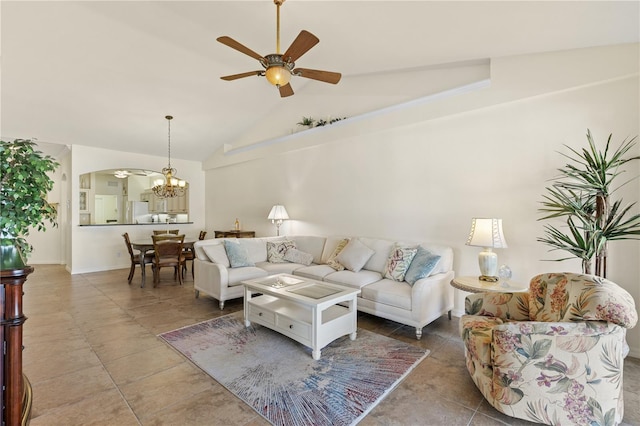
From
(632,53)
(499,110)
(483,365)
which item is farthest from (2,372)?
(632,53)

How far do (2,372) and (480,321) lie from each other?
9.26ft

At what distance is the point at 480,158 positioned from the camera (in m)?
3.58

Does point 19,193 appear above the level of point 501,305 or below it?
above

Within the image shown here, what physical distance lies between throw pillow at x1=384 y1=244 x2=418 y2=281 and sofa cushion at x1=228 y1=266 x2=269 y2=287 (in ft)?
5.78

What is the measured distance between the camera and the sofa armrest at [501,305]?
95.2 inches

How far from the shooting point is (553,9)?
7.61 feet

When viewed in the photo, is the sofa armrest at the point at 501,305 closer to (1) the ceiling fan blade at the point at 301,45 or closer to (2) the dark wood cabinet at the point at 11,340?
(1) the ceiling fan blade at the point at 301,45

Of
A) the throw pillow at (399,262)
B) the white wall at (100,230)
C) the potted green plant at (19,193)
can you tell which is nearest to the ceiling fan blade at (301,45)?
the potted green plant at (19,193)

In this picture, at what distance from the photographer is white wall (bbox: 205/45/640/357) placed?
2.80 m

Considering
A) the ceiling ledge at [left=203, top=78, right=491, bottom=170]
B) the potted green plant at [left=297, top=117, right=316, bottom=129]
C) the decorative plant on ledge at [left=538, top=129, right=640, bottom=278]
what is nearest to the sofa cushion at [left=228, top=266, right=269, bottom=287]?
the ceiling ledge at [left=203, top=78, right=491, bottom=170]

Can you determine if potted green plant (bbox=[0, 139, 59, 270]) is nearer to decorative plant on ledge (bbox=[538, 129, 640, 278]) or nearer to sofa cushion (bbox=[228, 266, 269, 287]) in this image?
sofa cushion (bbox=[228, 266, 269, 287])

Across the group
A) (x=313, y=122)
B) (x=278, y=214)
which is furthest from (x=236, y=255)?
(x=313, y=122)

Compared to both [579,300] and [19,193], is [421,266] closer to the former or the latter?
[579,300]

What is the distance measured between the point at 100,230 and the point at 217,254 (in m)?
4.14
